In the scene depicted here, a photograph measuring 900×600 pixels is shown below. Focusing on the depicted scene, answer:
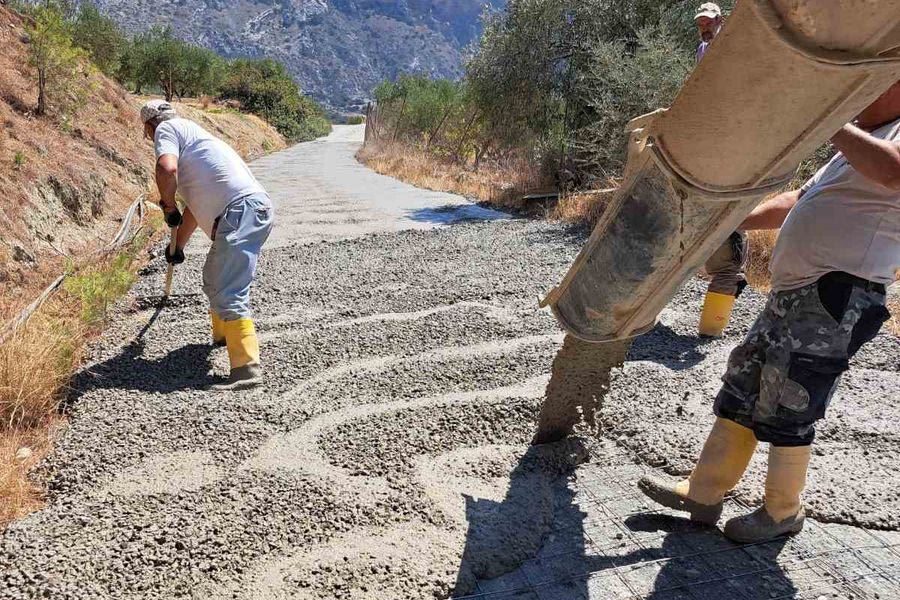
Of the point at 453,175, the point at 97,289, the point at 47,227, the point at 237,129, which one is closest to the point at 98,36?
the point at 237,129

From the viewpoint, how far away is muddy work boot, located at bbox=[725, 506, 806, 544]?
2.28 meters

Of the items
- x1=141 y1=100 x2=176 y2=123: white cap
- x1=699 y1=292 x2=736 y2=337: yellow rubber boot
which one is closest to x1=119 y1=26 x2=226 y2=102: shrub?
x1=141 y1=100 x2=176 y2=123: white cap

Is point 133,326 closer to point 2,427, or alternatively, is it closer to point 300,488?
point 2,427

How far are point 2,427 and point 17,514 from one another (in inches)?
30.1

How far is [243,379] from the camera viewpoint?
12.1ft

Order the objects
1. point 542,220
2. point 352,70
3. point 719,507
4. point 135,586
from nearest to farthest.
Result: point 135,586, point 719,507, point 542,220, point 352,70

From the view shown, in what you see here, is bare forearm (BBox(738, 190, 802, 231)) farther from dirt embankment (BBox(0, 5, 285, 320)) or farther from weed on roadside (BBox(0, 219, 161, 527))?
dirt embankment (BBox(0, 5, 285, 320))

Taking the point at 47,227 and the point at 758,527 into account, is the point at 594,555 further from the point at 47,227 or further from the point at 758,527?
the point at 47,227

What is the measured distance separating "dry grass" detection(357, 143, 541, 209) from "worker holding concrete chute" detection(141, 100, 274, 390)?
22.6 feet

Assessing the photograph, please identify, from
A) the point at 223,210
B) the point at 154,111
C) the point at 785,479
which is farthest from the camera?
the point at 154,111

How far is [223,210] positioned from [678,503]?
293 centimetres

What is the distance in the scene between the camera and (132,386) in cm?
366

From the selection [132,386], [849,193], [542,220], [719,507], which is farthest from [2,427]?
[542,220]

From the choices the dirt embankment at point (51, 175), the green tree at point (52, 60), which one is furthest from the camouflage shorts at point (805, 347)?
the green tree at point (52, 60)
